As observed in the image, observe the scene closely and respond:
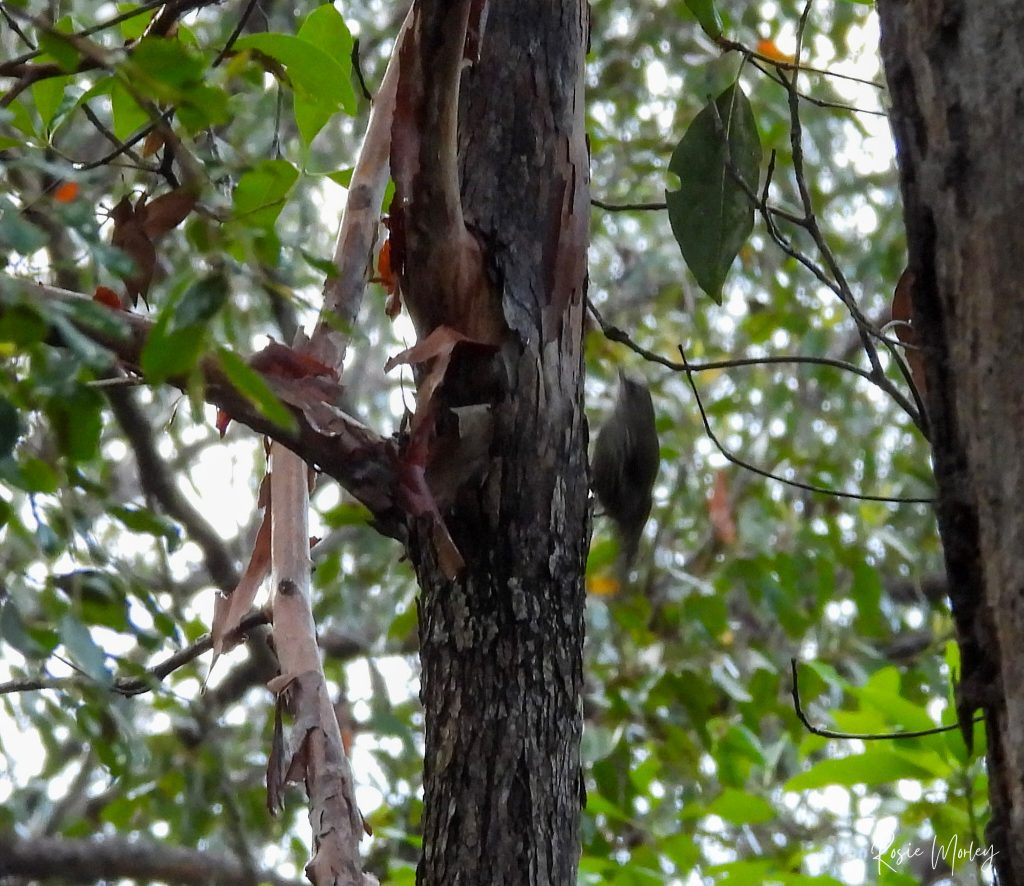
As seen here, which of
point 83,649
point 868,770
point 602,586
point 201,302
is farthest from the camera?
point 602,586

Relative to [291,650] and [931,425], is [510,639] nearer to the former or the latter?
[291,650]

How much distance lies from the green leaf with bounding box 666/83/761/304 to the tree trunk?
0.36ft

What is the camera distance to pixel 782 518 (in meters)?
2.73

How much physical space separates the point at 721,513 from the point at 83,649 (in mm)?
2135

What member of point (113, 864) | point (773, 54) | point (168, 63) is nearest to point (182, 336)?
point (168, 63)

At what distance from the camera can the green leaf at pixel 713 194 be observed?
0.90m

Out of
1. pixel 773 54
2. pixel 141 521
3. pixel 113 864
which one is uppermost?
pixel 773 54

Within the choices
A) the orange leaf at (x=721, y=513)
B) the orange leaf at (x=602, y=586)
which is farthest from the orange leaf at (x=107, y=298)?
the orange leaf at (x=721, y=513)

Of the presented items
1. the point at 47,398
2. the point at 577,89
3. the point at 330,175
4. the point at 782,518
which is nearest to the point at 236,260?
the point at 47,398

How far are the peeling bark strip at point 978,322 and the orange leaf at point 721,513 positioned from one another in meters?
2.14

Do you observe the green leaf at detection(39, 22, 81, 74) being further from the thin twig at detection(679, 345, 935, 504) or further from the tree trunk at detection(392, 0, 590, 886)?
the thin twig at detection(679, 345, 935, 504)

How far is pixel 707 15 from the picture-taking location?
2.87 feet
